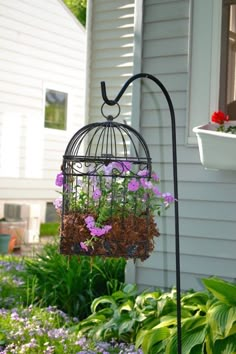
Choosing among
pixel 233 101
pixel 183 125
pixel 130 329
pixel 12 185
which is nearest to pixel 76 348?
pixel 130 329

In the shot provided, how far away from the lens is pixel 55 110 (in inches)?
400

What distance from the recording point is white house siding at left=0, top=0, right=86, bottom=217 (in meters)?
9.15

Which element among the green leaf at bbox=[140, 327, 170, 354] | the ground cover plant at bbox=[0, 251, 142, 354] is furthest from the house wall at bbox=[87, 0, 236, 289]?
the green leaf at bbox=[140, 327, 170, 354]

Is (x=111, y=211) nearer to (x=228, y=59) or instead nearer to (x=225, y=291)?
(x=225, y=291)

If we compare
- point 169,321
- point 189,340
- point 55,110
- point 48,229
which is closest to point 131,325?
point 169,321

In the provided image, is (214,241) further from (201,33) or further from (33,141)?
(33,141)

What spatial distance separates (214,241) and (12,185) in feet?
17.7

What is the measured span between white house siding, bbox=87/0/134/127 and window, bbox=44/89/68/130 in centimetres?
335

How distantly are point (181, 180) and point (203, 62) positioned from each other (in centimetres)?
79

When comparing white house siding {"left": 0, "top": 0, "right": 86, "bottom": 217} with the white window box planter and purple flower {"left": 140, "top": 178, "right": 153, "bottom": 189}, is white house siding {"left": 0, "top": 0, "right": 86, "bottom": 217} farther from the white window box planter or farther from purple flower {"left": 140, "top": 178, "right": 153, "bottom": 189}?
purple flower {"left": 140, "top": 178, "right": 153, "bottom": 189}

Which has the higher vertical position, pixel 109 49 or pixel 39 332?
pixel 109 49

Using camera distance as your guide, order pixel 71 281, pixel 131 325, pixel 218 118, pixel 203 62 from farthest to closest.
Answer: pixel 71 281, pixel 203 62, pixel 218 118, pixel 131 325

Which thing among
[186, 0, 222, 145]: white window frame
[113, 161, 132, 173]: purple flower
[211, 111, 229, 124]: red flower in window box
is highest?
[186, 0, 222, 145]: white window frame

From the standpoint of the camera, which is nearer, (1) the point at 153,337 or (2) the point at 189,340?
(2) the point at 189,340
